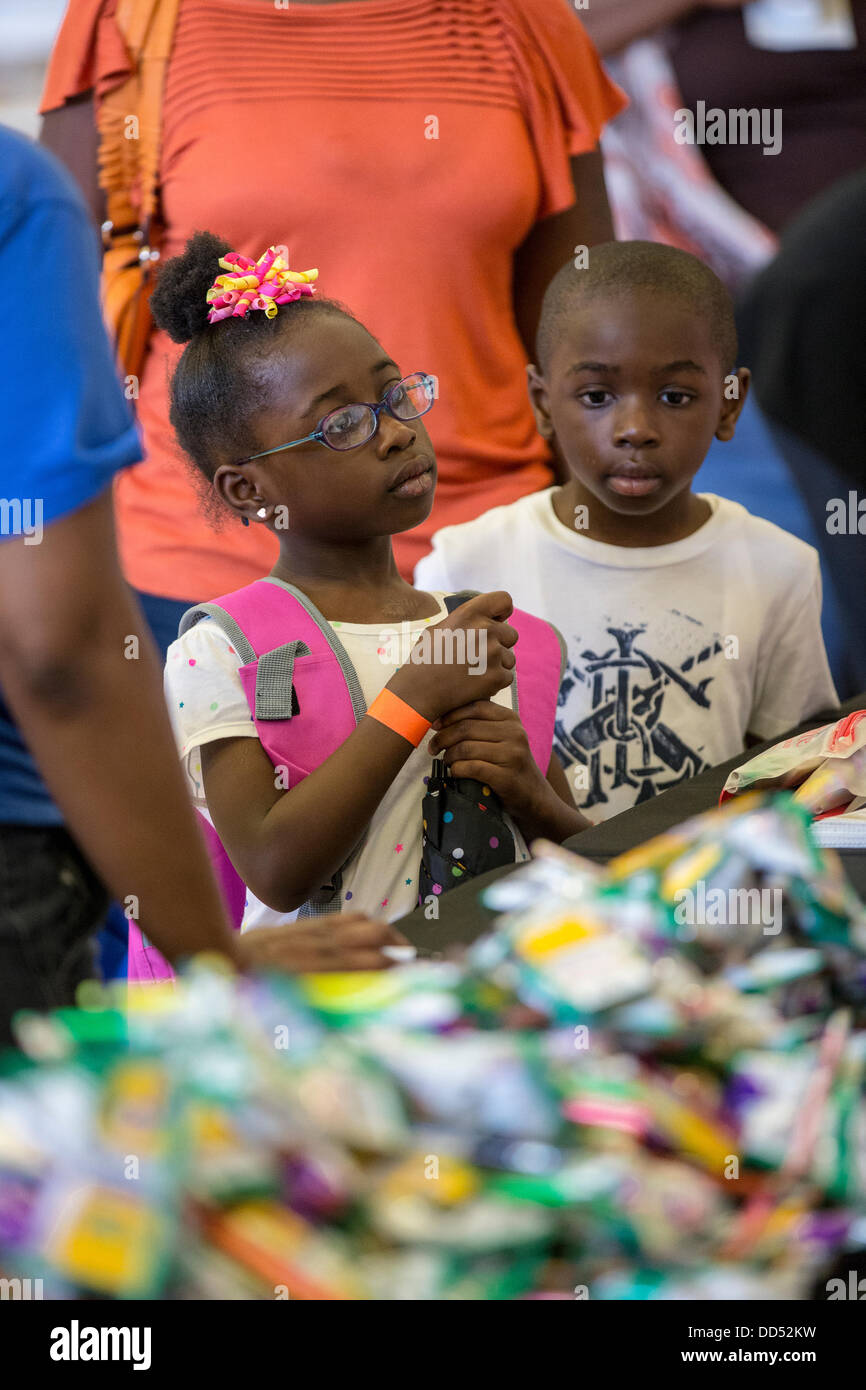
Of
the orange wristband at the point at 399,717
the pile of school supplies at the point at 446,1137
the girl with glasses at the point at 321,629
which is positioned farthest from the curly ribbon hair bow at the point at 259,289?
the pile of school supplies at the point at 446,1137

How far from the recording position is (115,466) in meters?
0.81

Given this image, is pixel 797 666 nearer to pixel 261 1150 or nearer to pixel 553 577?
pixel 553 577

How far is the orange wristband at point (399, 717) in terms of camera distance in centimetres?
135

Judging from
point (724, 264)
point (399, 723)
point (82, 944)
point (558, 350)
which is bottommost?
point (82, 944)

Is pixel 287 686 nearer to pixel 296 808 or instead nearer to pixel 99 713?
pixel 296 808

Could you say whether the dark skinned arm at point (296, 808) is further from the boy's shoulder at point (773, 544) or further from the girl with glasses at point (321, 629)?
the boy's shoulder at point (773, 544)

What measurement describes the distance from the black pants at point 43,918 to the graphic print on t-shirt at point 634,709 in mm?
1070

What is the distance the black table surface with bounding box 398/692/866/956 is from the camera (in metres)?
0.99

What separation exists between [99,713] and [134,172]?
1675 mm

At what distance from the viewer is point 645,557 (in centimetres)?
203

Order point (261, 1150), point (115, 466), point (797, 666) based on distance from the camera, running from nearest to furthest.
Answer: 1. point (261, 1150)
2. point (115, 466)
3. point (797, 666)

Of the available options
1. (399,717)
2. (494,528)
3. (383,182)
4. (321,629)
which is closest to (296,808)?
(399,717)
